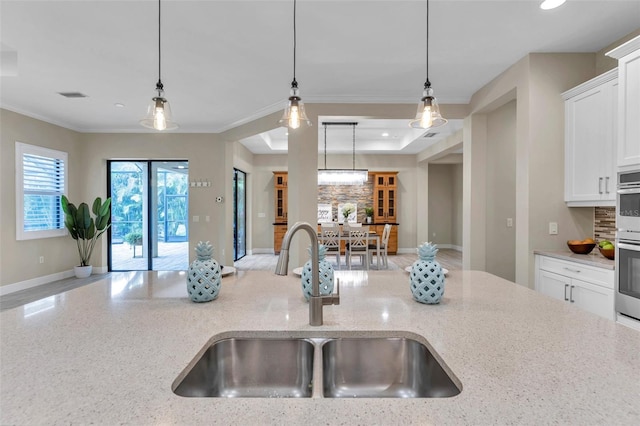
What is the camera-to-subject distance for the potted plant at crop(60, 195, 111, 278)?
537 cm

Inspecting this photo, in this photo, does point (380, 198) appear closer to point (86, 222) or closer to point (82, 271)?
point (86, 222)

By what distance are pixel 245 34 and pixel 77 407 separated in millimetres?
2821

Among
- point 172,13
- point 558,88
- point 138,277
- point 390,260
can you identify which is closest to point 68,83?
point 172,13

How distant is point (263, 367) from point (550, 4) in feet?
9.76

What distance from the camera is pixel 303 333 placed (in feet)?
3.36

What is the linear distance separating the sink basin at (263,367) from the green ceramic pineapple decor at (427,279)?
0.51 meters

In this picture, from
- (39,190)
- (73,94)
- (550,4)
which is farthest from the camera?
(39,190)

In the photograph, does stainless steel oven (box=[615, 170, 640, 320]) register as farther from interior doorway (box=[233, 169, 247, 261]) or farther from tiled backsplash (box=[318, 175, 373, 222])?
tiled backsplash (box=[318, 175, 373, 222])

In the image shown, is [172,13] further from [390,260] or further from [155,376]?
[390,260]

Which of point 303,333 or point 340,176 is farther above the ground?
point 340,176

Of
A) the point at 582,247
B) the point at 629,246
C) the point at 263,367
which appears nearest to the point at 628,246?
the point at 629,246

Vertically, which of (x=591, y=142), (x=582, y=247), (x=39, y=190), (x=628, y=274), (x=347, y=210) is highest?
(x=591, y=142)

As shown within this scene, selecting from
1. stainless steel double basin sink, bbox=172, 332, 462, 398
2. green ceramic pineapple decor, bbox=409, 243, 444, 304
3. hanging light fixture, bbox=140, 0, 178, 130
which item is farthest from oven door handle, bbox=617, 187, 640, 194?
hanging light fixture, bbox=140, 0, 178, 130

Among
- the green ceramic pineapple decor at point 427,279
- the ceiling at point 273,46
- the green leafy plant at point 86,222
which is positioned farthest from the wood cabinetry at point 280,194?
the green ceramic pineapple decor at point 427,279
